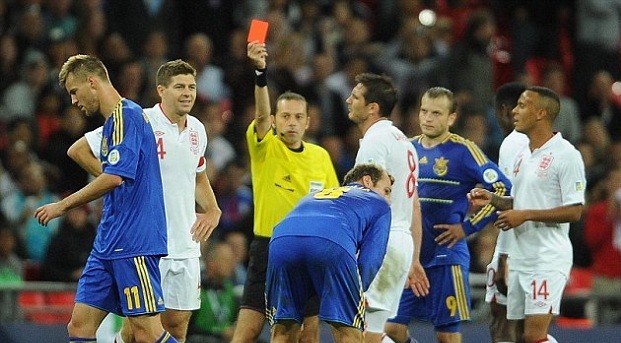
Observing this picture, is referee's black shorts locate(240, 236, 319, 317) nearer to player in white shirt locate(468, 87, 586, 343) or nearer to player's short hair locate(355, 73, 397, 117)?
player's short hair locate(355, 73, 397, 117)

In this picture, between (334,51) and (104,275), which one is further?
(334,51)

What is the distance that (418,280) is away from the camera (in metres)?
10.6

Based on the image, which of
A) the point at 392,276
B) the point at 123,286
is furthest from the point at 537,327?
the point at 123,286

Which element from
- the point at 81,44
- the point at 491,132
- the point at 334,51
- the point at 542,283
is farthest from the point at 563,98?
the point at 542,283

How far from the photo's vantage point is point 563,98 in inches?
685

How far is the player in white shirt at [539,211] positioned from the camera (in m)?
10.3

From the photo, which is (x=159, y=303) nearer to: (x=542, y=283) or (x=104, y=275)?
(x=104, y=275)

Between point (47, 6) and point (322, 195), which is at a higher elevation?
point (47, 6)

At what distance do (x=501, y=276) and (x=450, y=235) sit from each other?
0.53 metres

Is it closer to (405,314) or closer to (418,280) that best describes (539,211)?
(418,280)

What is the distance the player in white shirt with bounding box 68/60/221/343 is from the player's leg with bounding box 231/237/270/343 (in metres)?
0.66

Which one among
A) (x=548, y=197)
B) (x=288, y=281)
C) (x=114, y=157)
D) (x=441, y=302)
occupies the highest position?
(x=114, y=157)

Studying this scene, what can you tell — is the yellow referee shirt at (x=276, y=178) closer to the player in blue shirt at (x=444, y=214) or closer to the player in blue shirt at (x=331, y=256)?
the player in blue shirt at (x=444, y=214)

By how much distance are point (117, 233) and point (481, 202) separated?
9.43 feet
